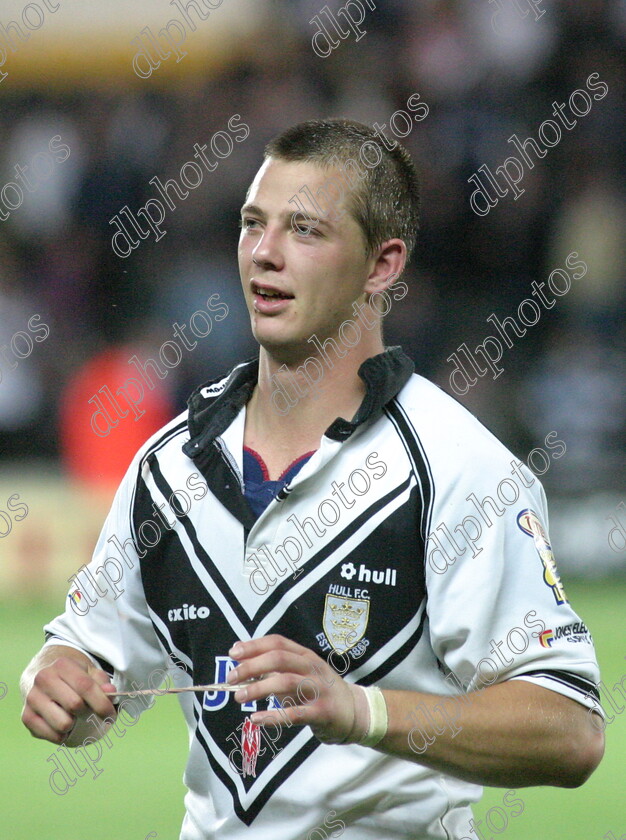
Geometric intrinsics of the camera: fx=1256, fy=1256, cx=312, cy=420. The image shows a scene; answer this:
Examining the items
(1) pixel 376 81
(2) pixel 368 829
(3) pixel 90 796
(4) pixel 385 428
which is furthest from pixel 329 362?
(1) pixel 376 81

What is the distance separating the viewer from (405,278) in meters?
10.1

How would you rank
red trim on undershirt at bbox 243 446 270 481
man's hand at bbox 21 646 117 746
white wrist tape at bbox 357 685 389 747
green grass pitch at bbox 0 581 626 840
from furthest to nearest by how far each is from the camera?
1. green grass pitch at bbox 0 581 626 840
2. red trim on undershirt at bbox 243 446 270 481
3. man's hand at bbox 21 646 117 746
4. white wrist tape at bbox 357 685 389 747

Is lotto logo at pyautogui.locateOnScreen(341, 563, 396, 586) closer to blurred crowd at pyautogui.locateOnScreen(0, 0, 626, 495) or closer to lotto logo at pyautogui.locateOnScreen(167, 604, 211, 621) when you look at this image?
lotto logo at pyautogui.locateOnScreen(167, 604, 211, 621)

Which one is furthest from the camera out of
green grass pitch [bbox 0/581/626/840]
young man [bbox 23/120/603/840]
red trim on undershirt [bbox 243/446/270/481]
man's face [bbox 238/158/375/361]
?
green grass pitch [bbox 0/581/626/840]

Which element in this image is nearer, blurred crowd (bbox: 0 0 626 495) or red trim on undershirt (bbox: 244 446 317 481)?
red trim on undershirt (bbox: 244 446 317 481)

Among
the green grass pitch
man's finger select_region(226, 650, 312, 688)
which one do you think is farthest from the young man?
the green grass pitch

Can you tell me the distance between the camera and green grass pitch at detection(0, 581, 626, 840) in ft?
17.9

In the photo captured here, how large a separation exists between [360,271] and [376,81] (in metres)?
8.67

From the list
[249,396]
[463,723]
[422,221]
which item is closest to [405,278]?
[422,221]

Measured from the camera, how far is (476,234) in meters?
10.4

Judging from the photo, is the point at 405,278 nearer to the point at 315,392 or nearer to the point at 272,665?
the point at 315,392

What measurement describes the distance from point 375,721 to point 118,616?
2.64ft

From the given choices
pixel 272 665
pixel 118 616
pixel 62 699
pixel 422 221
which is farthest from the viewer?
pixel 422 221

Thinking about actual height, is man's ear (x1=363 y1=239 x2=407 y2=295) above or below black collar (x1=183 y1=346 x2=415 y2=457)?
above
